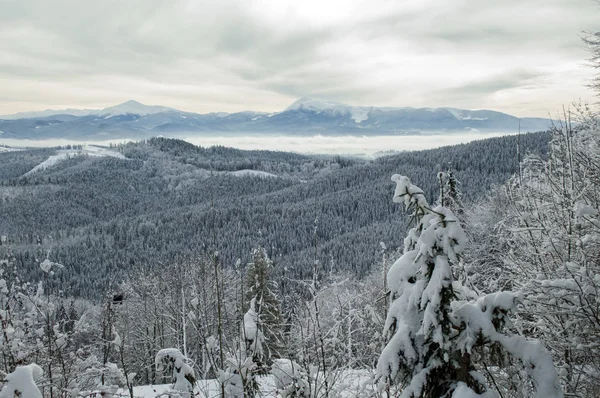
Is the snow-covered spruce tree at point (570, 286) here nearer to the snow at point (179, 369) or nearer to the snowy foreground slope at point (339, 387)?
the snowy foreground slope at point (339, 387)

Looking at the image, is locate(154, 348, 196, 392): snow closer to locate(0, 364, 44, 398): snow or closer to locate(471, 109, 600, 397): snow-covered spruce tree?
locate(0, 364, 44, 398): snow

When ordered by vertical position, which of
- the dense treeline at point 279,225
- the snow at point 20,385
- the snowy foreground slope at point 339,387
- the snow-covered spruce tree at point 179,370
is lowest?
the dense treeline at point 279,225

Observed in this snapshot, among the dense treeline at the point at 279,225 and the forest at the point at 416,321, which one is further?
the dense treeline at the point at 279,225

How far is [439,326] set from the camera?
3.21 meters

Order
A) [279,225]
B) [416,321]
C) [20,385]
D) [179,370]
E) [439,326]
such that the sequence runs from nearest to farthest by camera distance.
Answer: [20,385] < [439,326] < [416,321] < [179,370] < [279,225]

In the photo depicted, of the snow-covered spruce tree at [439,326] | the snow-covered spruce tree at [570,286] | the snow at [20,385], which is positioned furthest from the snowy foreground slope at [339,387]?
the snow-covered spruce tree at [570,286]

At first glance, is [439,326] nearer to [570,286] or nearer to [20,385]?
[570,286]

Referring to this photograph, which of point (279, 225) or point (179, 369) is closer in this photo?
point (179, 369)

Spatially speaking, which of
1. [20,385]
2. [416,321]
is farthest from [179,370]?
[416,321]

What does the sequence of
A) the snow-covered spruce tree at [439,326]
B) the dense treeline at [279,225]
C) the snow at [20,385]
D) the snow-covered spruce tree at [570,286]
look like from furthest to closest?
1. the dense treeline at [279,225]
2. the snow-covered spruce tree at [570,286]
3. the snow-covered spruce tree at [439,326]
4. the snow at [20,385]

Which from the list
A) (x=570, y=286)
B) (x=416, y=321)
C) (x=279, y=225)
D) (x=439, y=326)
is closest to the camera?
(x=439, y=326)

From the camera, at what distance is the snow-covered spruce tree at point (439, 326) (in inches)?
125

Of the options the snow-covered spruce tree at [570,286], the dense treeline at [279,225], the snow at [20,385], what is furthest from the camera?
the dense treeline at [279,225]

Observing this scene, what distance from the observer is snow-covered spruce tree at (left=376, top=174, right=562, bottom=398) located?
3.18 m
